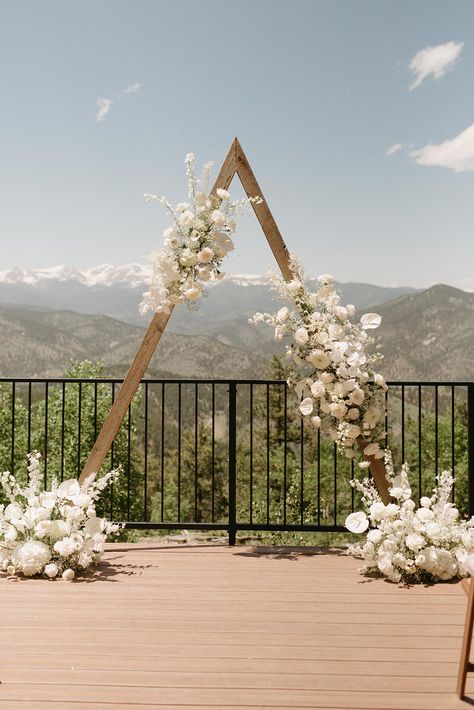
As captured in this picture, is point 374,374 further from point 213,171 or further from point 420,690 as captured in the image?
point 420,690

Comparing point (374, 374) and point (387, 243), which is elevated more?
point (387, 243)

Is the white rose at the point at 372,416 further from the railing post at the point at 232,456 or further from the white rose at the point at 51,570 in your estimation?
the white rose at the point at 51,570

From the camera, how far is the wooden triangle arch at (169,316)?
12.0ft

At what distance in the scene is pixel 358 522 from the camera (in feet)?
11.0

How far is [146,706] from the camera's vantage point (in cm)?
187

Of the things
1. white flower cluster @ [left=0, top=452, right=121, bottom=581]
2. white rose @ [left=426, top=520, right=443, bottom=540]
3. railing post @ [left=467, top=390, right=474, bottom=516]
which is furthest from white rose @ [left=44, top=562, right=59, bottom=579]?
railing post @ [left=467, top=390, right=474, bottom=516]

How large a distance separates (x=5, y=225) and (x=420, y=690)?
121 meters

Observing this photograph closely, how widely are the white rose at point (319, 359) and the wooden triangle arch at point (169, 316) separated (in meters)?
0.52

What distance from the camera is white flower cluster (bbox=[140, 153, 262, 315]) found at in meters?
3.57

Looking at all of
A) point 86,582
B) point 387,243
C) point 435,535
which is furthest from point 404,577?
point 387,243

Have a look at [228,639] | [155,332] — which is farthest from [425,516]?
[155,332]

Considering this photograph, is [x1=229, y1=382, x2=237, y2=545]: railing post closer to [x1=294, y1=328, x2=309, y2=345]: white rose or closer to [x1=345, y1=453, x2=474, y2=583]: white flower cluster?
[x1=294, y1=328, x2=309, y2=345]: white rose

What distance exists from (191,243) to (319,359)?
1001 mm

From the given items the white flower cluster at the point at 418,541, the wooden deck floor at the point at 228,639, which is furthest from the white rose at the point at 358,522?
the wooden deck floor at the point at 228,639
